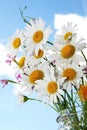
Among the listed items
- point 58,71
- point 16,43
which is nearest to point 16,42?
point 16,43

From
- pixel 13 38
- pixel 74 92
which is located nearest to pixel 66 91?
pixel 74 92

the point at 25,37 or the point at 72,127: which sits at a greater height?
the point at 25,37

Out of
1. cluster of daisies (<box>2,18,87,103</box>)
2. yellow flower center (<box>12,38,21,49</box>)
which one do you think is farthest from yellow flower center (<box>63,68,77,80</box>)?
yellow flower center (<box>12,38,21,49</box>)

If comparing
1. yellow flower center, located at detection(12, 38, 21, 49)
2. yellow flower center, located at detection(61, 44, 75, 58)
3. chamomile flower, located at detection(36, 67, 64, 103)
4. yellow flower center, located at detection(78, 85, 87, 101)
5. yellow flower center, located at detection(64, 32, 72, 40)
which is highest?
yellow flower center, located at detection(12, 38, 21, 49)

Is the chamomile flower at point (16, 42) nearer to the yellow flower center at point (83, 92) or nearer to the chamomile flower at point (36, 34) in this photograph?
the chamomile flower at point (36, 34)

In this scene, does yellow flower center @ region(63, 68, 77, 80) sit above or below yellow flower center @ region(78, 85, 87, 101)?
above

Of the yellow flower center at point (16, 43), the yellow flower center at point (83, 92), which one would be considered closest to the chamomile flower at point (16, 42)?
the yellow flower center at point (16, 43)

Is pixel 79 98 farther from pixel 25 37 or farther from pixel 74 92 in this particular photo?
pixel 25 37

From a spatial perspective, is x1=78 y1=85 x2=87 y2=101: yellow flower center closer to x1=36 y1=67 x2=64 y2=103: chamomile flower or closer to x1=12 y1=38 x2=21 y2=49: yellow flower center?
x1=36 y1=67 x2=64 y2=103: chamomile flower
